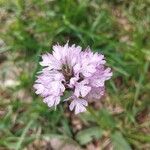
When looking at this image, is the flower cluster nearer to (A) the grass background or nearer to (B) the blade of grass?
(A) the grass background

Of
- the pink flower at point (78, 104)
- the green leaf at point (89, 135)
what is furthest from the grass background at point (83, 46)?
the pink flower at point (78, 104)

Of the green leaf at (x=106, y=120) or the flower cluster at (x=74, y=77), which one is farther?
the green leaf at (x=106, y=120)

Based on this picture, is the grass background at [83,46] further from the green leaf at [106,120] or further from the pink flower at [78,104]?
the pink flower at [78,104]

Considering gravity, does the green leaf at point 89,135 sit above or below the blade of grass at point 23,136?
below

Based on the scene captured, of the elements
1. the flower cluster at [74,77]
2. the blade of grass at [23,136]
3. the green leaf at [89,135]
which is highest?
the blade of grass at [23,136]

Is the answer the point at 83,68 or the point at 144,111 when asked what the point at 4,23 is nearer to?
the point at 144,111

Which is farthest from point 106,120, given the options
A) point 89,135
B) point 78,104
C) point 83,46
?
point 78,104

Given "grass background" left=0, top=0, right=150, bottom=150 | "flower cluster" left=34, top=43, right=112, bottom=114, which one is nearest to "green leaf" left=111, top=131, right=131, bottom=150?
"grass background" left=0, top=0, right=150, bottom=150
